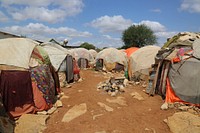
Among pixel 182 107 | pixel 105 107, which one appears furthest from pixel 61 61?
pixel 182 107

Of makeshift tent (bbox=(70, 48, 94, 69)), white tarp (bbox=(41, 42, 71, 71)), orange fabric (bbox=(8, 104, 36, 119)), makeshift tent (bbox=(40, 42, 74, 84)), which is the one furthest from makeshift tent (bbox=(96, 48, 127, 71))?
orange fabric (bbox=(8, 104, 36, 119))

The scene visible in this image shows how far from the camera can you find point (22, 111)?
789 cm

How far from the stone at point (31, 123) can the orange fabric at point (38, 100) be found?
0.77 meters

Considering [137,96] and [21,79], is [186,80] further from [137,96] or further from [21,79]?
A: [21,79]

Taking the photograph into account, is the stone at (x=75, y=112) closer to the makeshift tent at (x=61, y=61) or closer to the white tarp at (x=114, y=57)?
the makeshift tent at (x=61, y=61)

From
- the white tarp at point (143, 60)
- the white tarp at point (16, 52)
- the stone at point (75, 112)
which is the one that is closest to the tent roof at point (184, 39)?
the white tarp at point (143, 60)

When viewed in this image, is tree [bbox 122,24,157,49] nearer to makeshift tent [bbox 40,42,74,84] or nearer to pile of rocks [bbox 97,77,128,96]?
makeshift tent [bbox 40,42,74,84]

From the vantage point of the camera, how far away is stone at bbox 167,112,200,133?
674cm

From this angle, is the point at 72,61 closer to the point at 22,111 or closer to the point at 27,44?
the point at 27,44

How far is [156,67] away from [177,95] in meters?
2.78

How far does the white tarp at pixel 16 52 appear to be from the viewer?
870cm

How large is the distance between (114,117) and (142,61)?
8347mm

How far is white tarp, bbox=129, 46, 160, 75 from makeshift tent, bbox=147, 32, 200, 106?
353cm

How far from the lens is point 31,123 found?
6980 mm
